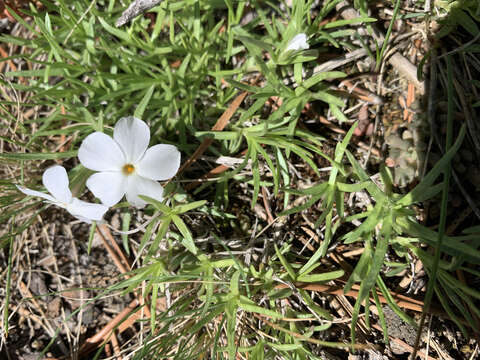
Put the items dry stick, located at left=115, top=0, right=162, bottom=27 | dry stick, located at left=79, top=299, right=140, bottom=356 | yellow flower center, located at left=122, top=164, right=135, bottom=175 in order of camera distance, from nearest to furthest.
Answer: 1. yellow flower center, located at left=122, top=164, right=135, bottom=175
2. dry stick, located at left=115, top=0, right=162, bottom=27
3. dry stick, located at left=79, top=299, right=140, bottom=356

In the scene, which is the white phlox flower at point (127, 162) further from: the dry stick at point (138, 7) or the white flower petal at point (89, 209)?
the dry stick at point (138, 7)

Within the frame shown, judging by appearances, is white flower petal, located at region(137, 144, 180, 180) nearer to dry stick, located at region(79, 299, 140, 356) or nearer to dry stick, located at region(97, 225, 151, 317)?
dry stick, located at region(97, 225, 151, 317)

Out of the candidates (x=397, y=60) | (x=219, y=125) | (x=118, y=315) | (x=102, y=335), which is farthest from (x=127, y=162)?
(x=397, y=60)

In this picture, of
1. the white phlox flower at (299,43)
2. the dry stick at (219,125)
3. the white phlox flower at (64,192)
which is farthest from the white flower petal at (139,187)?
the white phlox flower at (299,43)

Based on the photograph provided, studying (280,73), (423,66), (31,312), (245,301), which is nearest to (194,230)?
(245,301)

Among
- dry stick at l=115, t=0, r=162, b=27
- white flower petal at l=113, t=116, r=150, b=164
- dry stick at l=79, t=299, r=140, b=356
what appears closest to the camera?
white flower petal at l=113, t=116, r=150, b=164

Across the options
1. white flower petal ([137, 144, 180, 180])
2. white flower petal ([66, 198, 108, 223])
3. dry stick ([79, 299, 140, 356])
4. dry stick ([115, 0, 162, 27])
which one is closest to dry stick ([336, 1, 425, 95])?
dry stick ([115, 0, 162, 27])

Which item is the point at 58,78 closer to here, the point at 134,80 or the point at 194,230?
the point at 134,80

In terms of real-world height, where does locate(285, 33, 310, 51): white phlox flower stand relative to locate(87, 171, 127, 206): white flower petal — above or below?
above
